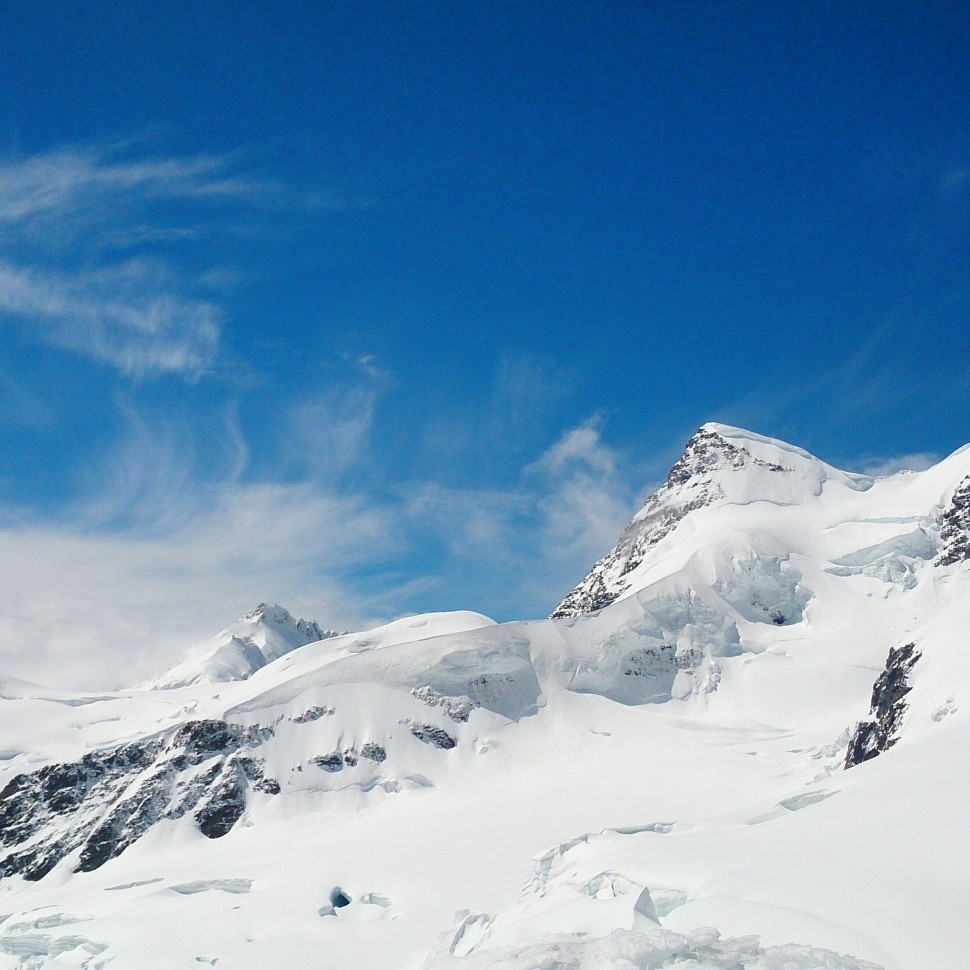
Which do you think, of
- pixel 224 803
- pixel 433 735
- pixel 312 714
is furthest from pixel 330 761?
pixel 433 735

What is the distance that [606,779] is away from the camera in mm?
70688

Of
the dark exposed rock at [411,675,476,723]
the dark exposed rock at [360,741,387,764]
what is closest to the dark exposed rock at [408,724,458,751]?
the dark exposed rock at [411,675,476,723]

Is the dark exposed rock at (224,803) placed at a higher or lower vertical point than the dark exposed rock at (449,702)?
lower

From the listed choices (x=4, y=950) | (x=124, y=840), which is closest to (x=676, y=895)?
(x=4, y=950)

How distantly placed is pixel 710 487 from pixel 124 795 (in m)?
97.8

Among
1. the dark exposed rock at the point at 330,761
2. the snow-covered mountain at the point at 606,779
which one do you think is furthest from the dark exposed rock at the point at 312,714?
the dark exposed rock at the point at 330,761

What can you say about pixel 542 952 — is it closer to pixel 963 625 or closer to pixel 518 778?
pixel 963 625

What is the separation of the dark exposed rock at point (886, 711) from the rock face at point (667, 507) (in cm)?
7854

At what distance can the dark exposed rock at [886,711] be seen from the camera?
46000 millimetres

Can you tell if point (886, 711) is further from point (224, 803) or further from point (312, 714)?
point (312, 714)

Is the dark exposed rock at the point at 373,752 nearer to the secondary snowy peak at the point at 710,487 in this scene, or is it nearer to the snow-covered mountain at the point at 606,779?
the snow-covered mountain at the point at 606,779

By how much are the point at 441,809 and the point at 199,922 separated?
2830 cm

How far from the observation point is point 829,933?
18047mm

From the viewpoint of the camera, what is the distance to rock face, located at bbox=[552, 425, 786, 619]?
457 ft
